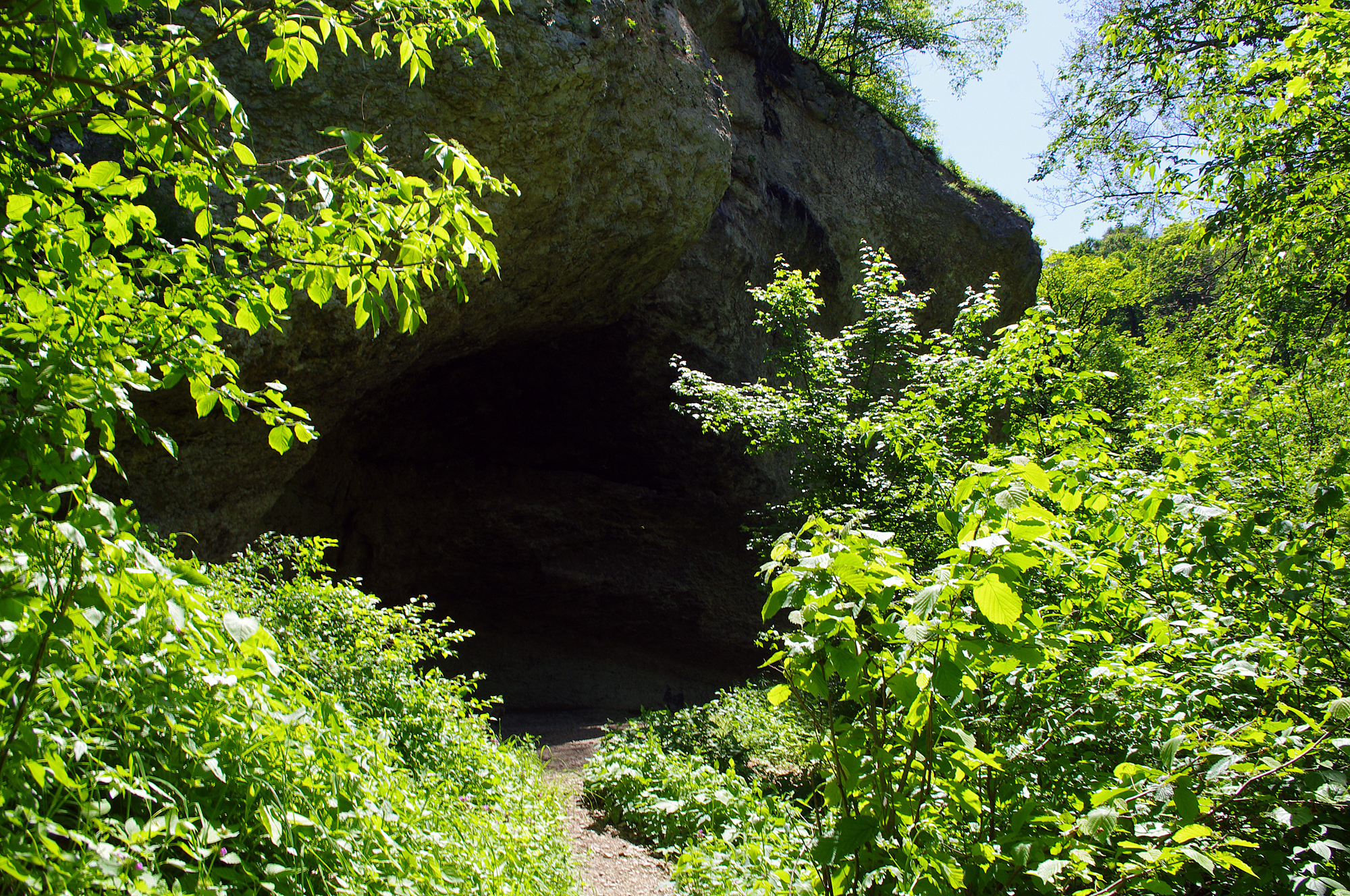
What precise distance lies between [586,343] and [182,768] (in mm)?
9911

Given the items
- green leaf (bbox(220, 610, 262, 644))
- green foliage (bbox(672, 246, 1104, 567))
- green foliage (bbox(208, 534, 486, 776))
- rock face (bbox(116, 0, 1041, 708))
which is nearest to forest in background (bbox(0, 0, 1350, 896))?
green leaf (bbox(220, 610, 262, 644))

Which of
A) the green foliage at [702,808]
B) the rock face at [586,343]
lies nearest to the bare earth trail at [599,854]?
the green foliage at [702,808]

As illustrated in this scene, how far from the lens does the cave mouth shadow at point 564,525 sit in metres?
11.9

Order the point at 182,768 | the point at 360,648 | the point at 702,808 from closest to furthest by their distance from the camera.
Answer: the point at 182,768, the point at 360,648, the point at 702,808

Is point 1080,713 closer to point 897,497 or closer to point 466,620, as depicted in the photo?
point 897,497

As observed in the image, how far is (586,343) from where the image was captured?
11336 millimetres

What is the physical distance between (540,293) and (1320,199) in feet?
24.7

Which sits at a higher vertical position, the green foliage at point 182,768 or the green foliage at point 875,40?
the green foliage at point 875,40

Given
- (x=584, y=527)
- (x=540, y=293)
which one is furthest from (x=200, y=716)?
(x=584, y=527)

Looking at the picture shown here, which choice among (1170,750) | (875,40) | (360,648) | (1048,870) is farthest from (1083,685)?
(875,40)

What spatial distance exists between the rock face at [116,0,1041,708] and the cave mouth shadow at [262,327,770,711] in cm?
4

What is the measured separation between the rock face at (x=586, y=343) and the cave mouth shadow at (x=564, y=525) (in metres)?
0.04

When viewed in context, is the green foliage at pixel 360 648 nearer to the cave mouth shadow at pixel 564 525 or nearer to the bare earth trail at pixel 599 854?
the bare earth trail at pixel 599 854

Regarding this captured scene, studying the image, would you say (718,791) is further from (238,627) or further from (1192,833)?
(238,627)
